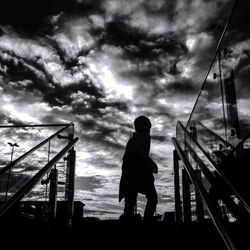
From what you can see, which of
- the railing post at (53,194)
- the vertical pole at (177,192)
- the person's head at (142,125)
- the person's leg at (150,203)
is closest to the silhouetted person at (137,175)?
the person's leg at (150,203)

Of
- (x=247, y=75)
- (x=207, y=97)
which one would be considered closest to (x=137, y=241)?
(x=247, y=75)

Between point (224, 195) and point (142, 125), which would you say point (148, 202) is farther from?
point (224, 195)

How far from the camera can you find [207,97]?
184 inches

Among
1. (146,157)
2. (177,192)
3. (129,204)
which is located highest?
(146,157)

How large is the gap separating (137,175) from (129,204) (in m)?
0.36

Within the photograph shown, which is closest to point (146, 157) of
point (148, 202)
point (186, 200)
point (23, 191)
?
point (148, 202)

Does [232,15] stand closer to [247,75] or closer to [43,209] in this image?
[247,75]

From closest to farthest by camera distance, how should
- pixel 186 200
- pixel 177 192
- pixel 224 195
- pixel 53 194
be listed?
pixel 224 195, pixel 53 194, pixel 186 200, pixel 177 192

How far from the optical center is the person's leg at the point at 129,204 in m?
3.60

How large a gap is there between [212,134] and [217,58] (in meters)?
1.14

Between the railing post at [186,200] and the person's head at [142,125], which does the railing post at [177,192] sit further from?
the person's head at [142,125]

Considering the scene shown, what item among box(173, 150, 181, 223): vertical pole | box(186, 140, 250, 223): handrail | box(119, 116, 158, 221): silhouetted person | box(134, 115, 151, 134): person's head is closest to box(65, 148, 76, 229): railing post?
box(119, 116, 158, 221): silhouetted person

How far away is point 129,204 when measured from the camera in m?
3.64

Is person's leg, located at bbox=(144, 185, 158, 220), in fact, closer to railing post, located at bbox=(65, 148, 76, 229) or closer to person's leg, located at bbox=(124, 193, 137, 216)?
person's leg, located at bbox=(124, 193, 137, 216)
